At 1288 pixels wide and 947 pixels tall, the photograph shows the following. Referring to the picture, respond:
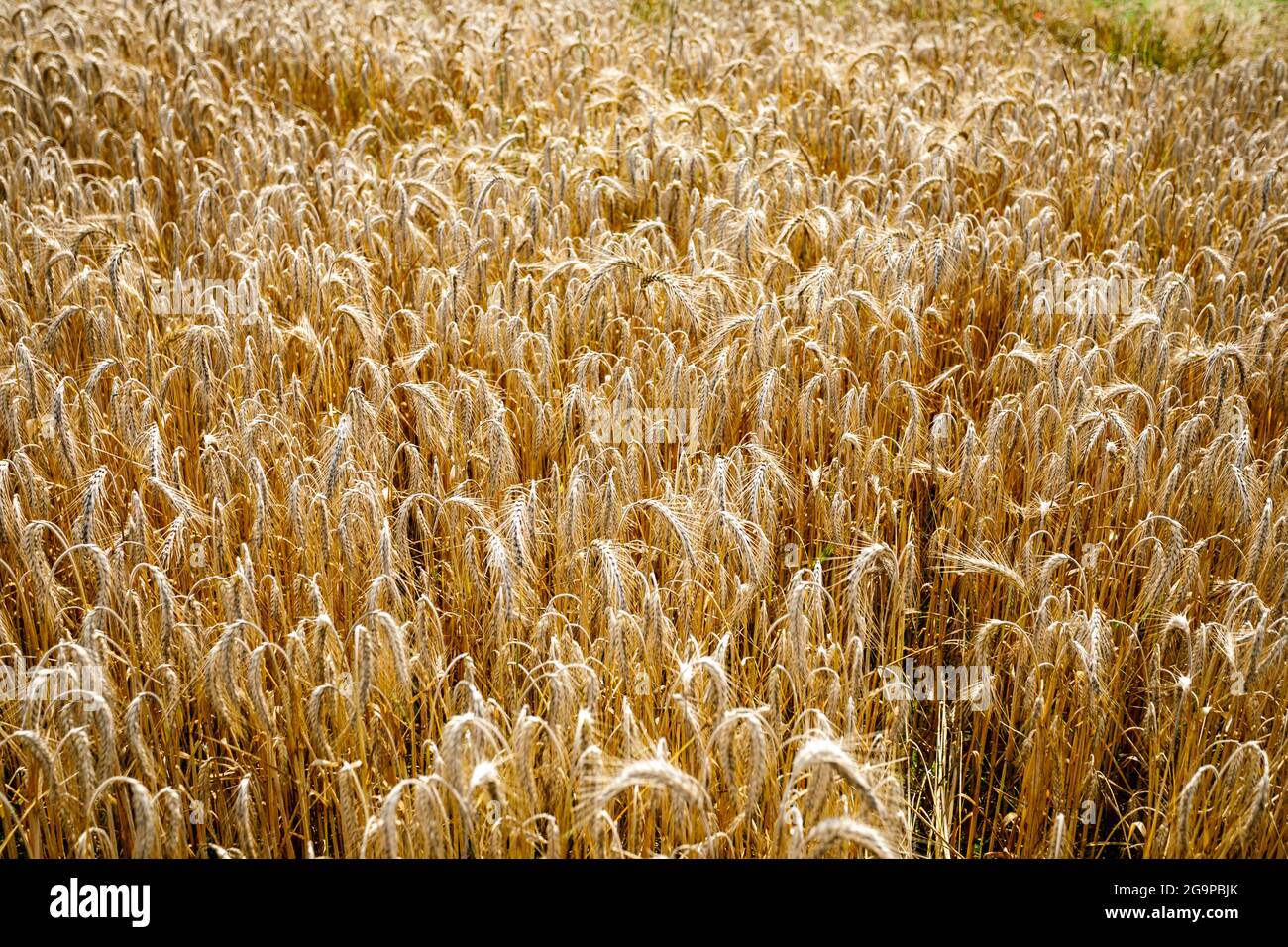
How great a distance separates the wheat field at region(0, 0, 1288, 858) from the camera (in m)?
1.70

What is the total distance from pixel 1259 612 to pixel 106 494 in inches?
97.8

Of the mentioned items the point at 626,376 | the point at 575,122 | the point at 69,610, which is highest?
the point at 575,122

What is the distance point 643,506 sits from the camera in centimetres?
233

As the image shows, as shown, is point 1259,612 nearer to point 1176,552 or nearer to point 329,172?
point 1176,552

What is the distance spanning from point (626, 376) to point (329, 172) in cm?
240

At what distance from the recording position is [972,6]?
838 cm

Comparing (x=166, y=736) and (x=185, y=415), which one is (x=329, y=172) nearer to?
(x=185, y=415)

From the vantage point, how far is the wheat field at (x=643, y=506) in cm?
170

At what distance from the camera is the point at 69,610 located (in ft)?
7.27

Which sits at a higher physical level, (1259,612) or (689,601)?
(689,601)

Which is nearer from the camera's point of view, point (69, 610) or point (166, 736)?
point (166, 736)
